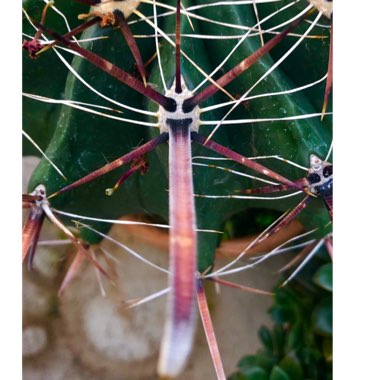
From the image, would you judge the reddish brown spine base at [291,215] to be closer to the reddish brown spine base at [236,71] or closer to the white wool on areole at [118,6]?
the reddish brown spine base at [236,71]

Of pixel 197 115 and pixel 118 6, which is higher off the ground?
pixel 118 6

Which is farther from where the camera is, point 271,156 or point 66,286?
point 66,286

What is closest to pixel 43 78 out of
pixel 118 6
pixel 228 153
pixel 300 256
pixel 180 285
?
pixel 118 6

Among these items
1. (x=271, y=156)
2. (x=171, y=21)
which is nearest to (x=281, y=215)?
(x=271, y=156)

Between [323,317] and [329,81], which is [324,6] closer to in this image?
[329,81]

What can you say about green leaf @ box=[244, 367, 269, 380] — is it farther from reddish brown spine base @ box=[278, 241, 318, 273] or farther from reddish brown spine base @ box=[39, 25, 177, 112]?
reddish brown spine base @ box=[39, 25, 177, 112]

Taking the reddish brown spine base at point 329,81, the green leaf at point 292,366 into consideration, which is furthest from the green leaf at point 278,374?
the reddish brown spine base at point 329,81

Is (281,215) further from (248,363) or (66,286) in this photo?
(66,286)
